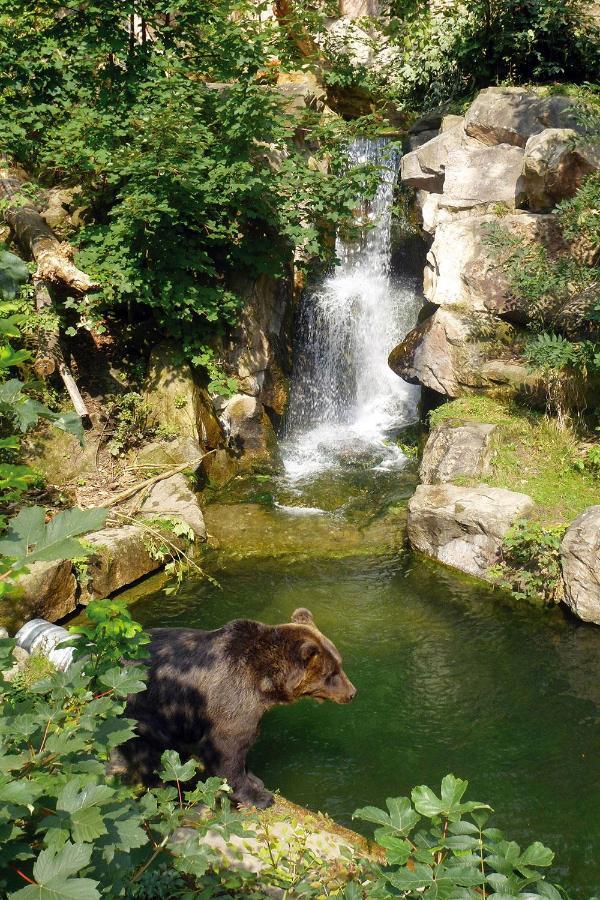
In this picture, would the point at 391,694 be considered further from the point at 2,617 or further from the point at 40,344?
the point at 40,344

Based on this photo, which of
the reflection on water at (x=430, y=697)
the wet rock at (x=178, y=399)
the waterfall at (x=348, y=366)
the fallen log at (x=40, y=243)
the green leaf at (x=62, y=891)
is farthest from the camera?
the waterfall at (x=348, y=366)

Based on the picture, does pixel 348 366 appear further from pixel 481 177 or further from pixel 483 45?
pixel 483 45

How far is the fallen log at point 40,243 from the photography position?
9844 millimetres

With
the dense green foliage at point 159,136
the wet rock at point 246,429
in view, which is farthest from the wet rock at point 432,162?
the wet rock at point 246,429

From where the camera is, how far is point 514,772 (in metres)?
5.21

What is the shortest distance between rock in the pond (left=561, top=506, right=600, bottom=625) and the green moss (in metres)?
0.52

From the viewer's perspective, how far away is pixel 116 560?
7.97 m

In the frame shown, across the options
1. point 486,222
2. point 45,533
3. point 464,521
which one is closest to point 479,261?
point 486,222

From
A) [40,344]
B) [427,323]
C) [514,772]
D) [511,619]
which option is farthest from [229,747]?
[427,323]

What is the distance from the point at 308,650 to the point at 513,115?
31.1 feet

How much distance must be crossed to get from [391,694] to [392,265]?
9849 millimetres

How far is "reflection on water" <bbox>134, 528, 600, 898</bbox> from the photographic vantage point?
4949 mm

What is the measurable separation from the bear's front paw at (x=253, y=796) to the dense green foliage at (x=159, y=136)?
22.2ft

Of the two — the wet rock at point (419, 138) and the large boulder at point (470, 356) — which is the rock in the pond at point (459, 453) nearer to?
the large boulder at point (470, 356)
